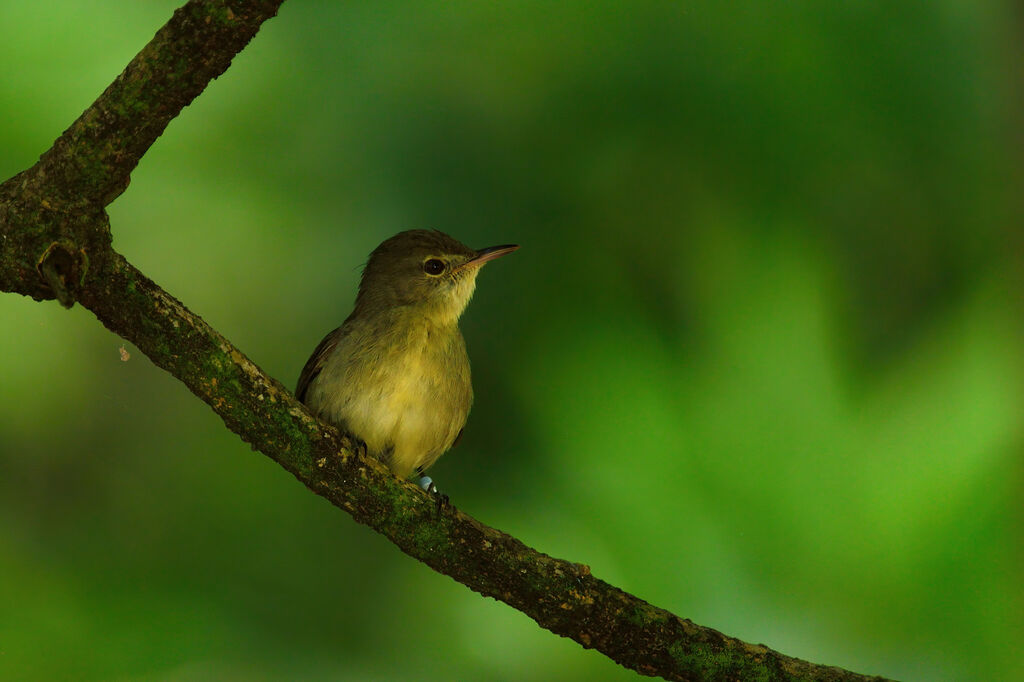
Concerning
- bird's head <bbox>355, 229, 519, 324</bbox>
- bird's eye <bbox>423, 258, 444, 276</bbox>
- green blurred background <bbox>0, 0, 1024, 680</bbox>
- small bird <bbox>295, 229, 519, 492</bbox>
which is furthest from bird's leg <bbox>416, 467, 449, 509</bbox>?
bird's eye <bbox>423, 258, 444, 276</bbox>

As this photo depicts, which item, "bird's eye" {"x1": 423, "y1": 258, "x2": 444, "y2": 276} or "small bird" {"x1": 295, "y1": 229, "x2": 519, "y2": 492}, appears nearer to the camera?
"small bird" {"x1": 295, "y1": 229, "x2": 519, "y2": 492}

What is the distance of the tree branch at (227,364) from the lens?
1.94m

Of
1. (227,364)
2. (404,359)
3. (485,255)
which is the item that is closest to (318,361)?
(404,359)

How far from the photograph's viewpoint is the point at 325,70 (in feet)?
12.5

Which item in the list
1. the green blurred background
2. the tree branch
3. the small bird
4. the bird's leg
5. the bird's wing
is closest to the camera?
the tree branch

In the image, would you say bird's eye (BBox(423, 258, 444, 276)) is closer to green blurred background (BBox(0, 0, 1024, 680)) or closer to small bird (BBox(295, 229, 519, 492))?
small bird (BBox(295, 229, 519, 492))

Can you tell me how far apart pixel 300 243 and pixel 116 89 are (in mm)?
1745

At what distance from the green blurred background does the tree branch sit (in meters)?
1.17

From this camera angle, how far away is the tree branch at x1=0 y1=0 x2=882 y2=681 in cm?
194

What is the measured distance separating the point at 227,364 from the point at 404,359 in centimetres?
85

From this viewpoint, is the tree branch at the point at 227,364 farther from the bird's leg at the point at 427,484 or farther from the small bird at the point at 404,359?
the small bird at the point at 404,359

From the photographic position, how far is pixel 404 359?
292 cm

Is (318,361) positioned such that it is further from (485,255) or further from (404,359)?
(485,255)

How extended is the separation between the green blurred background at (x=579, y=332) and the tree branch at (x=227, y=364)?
1.17 metres
